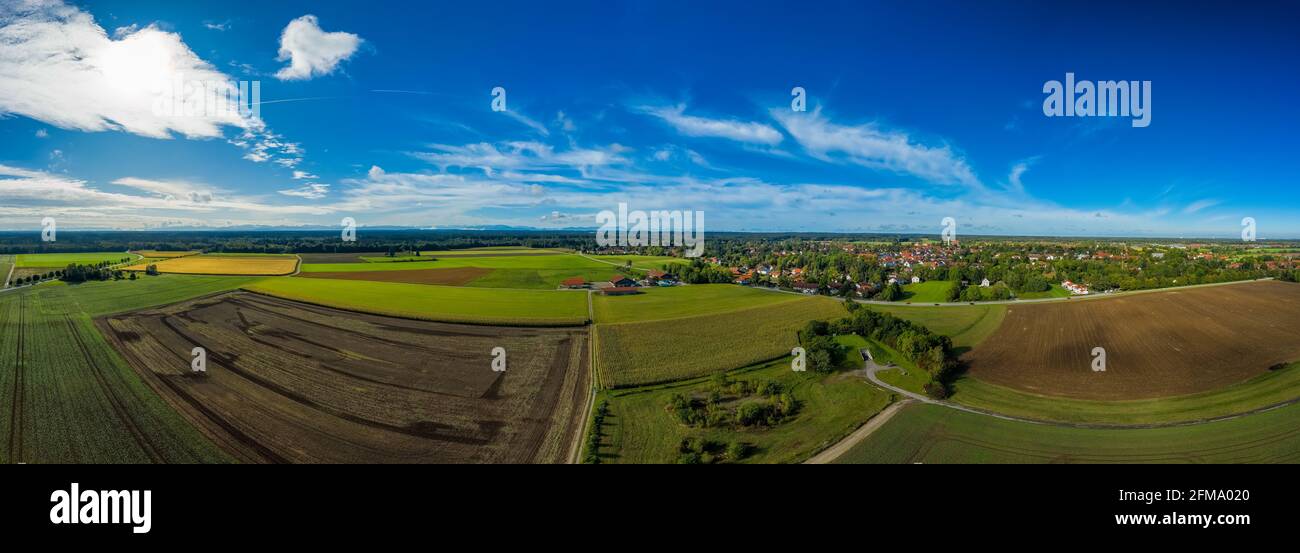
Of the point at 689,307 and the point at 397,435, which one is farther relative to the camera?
the point at 689,307

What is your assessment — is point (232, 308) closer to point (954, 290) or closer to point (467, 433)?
point (467, 433)

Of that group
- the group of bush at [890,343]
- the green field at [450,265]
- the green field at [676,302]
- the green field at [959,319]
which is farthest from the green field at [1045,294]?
the green field at [450,265]

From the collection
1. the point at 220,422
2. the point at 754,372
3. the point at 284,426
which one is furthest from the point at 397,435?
the point at 754,372

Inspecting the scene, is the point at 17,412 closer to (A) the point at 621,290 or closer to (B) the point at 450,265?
(A) the point at 621,290

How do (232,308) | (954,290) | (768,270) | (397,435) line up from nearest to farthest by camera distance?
(397,435) < (232,308) < (954,290) < (768,270)

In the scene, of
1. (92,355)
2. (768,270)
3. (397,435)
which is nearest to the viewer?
(397,435)

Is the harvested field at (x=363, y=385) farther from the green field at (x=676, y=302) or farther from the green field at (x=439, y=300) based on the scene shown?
the green field at (x=676, y=302)

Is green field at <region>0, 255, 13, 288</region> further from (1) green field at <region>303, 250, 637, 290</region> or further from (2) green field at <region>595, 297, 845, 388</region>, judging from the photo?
(2) green field at <region>595, 297, 845, 388</region>
